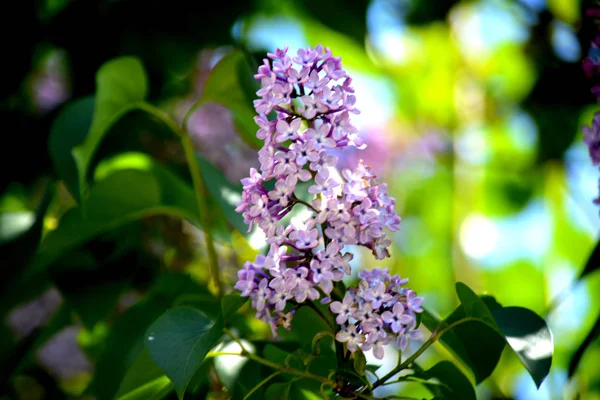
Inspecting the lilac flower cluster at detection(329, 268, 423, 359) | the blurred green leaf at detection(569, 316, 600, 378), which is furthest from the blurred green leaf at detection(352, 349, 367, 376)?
the blurred green leaf at detection(569, 316, 600, 378)

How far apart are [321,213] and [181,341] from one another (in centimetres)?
12

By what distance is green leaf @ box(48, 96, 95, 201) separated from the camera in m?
0.70

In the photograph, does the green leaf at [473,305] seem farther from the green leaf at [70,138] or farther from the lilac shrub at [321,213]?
the green leaf at [70,138]

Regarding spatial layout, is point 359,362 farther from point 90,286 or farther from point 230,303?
point 90,286

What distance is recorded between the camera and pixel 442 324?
459 mm

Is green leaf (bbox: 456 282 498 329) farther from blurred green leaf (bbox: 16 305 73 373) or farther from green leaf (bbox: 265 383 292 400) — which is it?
blurred green leaf (bbox: 16 305 73 373)

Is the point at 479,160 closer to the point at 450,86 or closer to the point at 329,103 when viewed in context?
the point at 450,86

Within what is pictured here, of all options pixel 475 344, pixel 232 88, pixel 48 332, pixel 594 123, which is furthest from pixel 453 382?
pixel 48 332

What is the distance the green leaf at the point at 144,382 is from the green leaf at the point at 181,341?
0.07m

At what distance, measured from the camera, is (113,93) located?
2.22 feet

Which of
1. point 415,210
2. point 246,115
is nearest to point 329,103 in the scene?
point 246,115

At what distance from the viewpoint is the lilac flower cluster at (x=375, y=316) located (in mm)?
422

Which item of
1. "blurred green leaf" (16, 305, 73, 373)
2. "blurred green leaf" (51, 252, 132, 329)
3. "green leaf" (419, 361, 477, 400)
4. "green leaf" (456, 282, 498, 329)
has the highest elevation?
"green leaf" (456, 282, 498, 329)

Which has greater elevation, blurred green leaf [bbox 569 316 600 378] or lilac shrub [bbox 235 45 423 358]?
lilac shrub [bbox 235 45 423 358]
